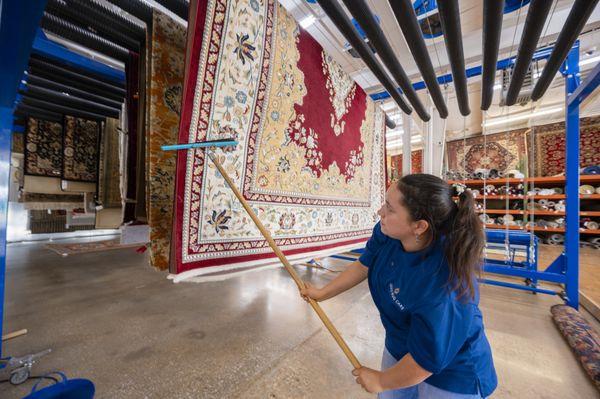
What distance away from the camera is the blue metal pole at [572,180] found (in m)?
1.83

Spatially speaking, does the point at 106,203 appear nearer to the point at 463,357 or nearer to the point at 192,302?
the point at 192,302

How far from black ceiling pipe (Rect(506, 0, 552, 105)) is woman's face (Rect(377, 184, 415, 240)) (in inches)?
32.4

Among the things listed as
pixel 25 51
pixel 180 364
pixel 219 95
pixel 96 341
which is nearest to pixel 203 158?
pixel 219 95

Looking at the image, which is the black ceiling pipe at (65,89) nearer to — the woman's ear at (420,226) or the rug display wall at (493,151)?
the woman's ear at (420,226)

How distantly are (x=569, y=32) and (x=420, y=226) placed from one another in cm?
108

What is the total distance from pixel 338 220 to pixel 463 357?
1120mm

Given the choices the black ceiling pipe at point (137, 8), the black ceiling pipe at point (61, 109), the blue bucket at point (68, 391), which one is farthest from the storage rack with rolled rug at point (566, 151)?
the black ceiling pipe at point (61, 109)

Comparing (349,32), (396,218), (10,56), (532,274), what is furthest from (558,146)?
(10,56)

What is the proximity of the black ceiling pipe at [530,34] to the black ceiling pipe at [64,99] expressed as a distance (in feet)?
11.0

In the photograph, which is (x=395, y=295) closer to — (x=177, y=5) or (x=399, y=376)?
(x=399, y=376)

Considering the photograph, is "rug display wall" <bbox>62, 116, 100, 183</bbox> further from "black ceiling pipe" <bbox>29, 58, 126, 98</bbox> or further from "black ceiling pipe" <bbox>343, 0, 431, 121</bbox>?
"black ceiling pipe" <bbox>343, 0, 431, 121</bbox>

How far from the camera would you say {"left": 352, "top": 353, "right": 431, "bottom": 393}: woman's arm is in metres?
0.63

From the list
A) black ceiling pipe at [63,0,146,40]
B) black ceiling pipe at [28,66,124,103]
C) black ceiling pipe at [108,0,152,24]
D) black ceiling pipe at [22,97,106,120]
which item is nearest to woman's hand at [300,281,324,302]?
black ceiling pipe at [108,0,152,24]

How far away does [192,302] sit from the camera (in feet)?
6.98
